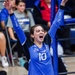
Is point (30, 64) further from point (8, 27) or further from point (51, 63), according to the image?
point (8, 27)

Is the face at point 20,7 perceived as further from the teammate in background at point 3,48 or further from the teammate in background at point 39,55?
the teammate in background at point 39,55

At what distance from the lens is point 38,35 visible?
376 centimetres

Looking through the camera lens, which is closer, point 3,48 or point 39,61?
point 39,61

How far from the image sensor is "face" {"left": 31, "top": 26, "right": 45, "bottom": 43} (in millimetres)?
3750

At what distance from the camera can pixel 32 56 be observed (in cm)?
377

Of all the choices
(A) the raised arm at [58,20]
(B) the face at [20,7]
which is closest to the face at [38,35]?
(A) the raised arm at [58,20]

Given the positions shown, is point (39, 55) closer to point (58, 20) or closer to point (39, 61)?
point (39, 61)

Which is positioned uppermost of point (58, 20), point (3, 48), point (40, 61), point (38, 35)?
point (58, 20)

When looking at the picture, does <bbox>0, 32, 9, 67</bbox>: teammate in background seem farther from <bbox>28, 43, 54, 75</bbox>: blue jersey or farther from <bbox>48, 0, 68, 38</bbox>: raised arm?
<bbox>48, 0, 68, 38</bbox>: raised arm

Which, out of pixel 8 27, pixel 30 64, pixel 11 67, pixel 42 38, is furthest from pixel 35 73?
pixel 8 27

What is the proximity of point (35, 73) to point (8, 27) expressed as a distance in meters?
3.25

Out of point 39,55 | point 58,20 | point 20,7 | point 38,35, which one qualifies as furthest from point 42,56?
point 20,7

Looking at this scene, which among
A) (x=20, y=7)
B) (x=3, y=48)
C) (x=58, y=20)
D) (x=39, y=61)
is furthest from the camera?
(x=20, y=7)

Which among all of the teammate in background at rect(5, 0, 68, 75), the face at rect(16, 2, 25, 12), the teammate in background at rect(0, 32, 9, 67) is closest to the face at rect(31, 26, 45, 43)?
the teammate in background at rect(5, 0, 68, 75)
